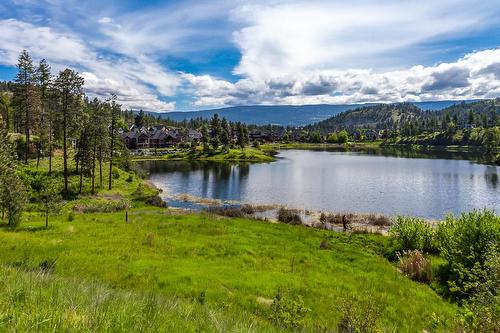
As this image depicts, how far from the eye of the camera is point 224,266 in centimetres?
2327

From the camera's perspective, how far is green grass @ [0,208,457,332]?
16.7 meters

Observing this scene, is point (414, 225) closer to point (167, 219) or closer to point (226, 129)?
point (167, 219)

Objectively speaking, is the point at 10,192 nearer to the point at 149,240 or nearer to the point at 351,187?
the point at 149,240

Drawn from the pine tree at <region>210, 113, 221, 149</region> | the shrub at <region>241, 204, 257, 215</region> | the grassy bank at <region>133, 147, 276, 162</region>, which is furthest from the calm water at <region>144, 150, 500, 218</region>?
the pine tree at <region>210, 113, 221, 149</region>

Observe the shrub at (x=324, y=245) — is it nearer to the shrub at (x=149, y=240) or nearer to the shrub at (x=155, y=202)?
the shrub at (x=149, y=240)

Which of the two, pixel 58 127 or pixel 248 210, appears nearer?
pixel 248 210

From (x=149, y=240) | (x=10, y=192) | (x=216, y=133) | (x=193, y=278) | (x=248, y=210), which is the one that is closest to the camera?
(x=193, y=278)

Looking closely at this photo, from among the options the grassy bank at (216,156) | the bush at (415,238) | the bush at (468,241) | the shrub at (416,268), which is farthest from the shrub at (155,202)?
the grassy bank at (216,156)

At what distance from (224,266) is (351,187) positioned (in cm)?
5739

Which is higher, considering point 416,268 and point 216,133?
point 216,133

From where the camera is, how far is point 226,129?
507ft

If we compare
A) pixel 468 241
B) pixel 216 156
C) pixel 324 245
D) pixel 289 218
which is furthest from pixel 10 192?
pixel 216 156

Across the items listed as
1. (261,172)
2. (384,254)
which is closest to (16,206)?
(384,254)

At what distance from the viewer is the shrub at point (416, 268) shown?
2436 centimetres
